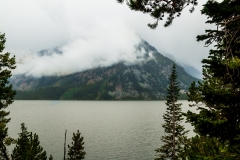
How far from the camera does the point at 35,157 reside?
96.3 ft

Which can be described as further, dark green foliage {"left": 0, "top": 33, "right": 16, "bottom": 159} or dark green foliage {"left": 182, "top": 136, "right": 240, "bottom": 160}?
dark green foliage {"left": 0, "top": 33, "right": 16, "bottom": 159}

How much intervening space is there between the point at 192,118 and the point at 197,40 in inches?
124

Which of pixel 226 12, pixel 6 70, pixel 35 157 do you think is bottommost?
pixel 35 157

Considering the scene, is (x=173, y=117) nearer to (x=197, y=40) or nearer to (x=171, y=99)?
(x=171, y=99)

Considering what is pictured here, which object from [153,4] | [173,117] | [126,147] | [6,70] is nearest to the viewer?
[153,4]

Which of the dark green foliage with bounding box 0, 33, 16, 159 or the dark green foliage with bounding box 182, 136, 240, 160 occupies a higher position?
the dark green foliage with bounding box 0, 33, 16, 159

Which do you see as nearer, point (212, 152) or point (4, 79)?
point (212, 152)

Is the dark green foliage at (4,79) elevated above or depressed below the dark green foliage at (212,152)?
above

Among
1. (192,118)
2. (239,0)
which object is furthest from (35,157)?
(239,0)

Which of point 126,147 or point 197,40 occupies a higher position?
point 197,40

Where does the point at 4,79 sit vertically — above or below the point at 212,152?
above

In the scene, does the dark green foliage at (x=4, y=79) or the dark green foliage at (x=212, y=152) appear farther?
the dark green foliage at (x=4, y=79)

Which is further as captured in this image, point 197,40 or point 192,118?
point 197,40

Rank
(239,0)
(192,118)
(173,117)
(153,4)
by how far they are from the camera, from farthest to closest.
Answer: (173,117)
(239,0)
(153,4)
(192,118)
